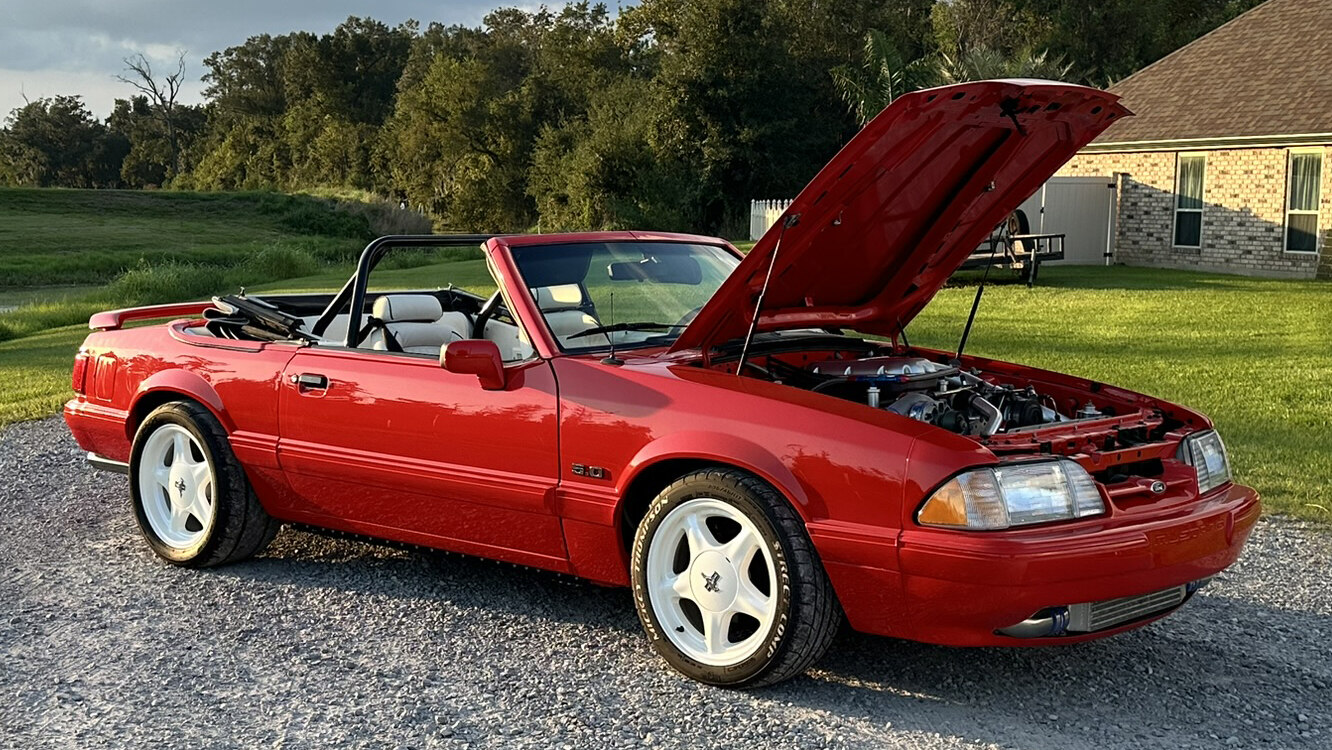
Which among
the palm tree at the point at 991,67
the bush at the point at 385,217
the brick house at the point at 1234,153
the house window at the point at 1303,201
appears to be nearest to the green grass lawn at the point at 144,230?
the bush at the point at 385,217

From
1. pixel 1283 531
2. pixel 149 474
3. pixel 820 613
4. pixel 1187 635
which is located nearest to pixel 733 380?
pixel 820 613

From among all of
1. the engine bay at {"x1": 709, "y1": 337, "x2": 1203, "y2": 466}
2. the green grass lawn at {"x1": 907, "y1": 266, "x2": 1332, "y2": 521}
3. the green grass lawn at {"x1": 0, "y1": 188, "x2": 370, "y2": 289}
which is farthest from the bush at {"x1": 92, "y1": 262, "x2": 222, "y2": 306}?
the engine bay at {"x1": 709, "y1": 337, "x2": 1203, "y2": 466}

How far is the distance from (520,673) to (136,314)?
3.32 meters

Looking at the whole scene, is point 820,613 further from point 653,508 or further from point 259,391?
point 259,391

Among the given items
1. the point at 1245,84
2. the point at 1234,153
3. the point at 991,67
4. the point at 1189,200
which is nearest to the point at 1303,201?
the point at 1234,153

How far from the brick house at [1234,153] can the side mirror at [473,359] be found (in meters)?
20.3

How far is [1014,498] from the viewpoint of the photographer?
11.7 ft

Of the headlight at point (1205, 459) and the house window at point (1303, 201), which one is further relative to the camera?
the house window at point (1303, 201)

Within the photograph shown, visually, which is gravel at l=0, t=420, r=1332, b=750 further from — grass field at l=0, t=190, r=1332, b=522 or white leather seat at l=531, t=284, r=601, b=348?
grass field at l=0, t=190, r=1332, b=522

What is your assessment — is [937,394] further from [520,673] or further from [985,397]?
[520,673]

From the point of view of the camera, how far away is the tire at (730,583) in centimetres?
376

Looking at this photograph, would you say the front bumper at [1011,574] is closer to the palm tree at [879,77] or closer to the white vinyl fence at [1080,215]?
the white vinyl fence at [1080,215]

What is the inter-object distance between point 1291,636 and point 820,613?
1.98 metres

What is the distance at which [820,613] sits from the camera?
3.76 meters
